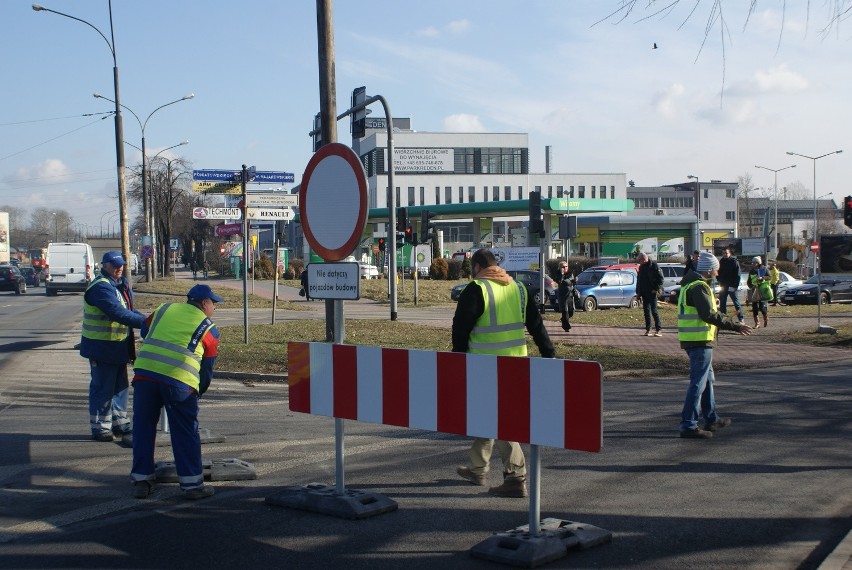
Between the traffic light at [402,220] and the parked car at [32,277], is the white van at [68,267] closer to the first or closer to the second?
the traffic light at [402,220]

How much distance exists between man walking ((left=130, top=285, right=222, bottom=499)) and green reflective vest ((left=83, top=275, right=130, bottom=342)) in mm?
2363

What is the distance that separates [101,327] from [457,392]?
4.58 metres

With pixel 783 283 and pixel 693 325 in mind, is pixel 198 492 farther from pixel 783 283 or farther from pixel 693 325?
pixel 783 283

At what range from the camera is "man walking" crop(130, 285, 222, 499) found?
651 centimetres

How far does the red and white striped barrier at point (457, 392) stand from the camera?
5.21 metres

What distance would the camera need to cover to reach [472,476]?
7.06m

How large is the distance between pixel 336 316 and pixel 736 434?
4.80 m

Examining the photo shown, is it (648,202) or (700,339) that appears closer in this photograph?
(700,339)

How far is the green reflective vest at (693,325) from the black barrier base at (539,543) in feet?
→ 12.5

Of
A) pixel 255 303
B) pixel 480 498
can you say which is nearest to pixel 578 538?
pixel 480 498

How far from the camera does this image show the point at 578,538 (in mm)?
5461

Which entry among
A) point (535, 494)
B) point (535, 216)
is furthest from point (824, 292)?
point (535, 494)

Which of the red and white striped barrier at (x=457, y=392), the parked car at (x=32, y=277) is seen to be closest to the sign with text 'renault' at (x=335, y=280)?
the red and white striped barrier at (x=457, y=392)

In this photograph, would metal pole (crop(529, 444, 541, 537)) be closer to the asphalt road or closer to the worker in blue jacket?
the asphalt road
